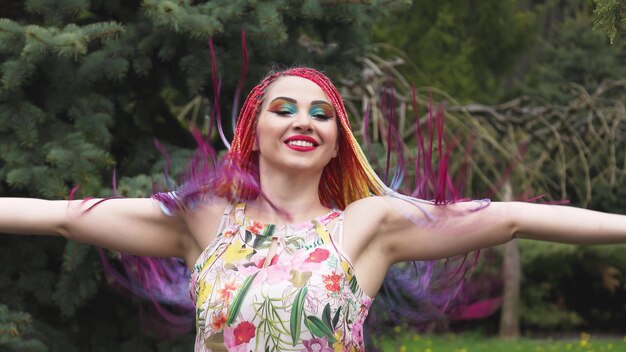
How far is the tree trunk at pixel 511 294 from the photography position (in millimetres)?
8695

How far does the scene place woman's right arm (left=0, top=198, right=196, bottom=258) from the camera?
253 cm

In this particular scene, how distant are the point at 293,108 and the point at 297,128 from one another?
6 centimetres

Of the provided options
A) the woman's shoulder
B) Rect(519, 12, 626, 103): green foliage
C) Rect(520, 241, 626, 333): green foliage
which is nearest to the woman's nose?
the woman's shoulder

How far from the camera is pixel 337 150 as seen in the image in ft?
8.62

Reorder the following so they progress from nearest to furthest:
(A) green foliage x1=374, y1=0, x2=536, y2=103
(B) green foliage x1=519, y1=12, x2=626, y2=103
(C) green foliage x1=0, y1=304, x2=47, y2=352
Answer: (C) green foliage x1=0, y1=304, x2=47, y2=352 < (A) green foliage x1=374, y1=0, x2=536, y2=103 < (B) green foliage x1=519, y1=12, x2=626, y2=103

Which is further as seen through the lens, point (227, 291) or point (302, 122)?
point (302, 122)

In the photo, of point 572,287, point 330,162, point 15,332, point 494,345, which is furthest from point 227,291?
point 572,287

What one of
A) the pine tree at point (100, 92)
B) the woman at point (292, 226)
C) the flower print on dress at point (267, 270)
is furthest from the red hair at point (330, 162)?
the pine tree at point (100, 92)

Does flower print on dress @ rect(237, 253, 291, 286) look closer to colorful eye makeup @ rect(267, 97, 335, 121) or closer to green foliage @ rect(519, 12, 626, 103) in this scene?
colorful eye makeup @ rect(267, 97, 335, 121)

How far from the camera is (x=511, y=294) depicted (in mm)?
8766

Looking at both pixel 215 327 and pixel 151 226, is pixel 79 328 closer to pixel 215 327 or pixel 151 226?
pixel 151 226

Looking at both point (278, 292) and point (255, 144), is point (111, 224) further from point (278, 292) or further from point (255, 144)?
point (278, 292)

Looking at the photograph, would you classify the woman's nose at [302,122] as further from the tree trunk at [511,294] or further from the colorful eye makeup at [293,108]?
the tree trunk at [511,294]

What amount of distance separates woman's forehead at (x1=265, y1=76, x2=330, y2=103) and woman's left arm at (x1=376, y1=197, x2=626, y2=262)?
1.03 ft
